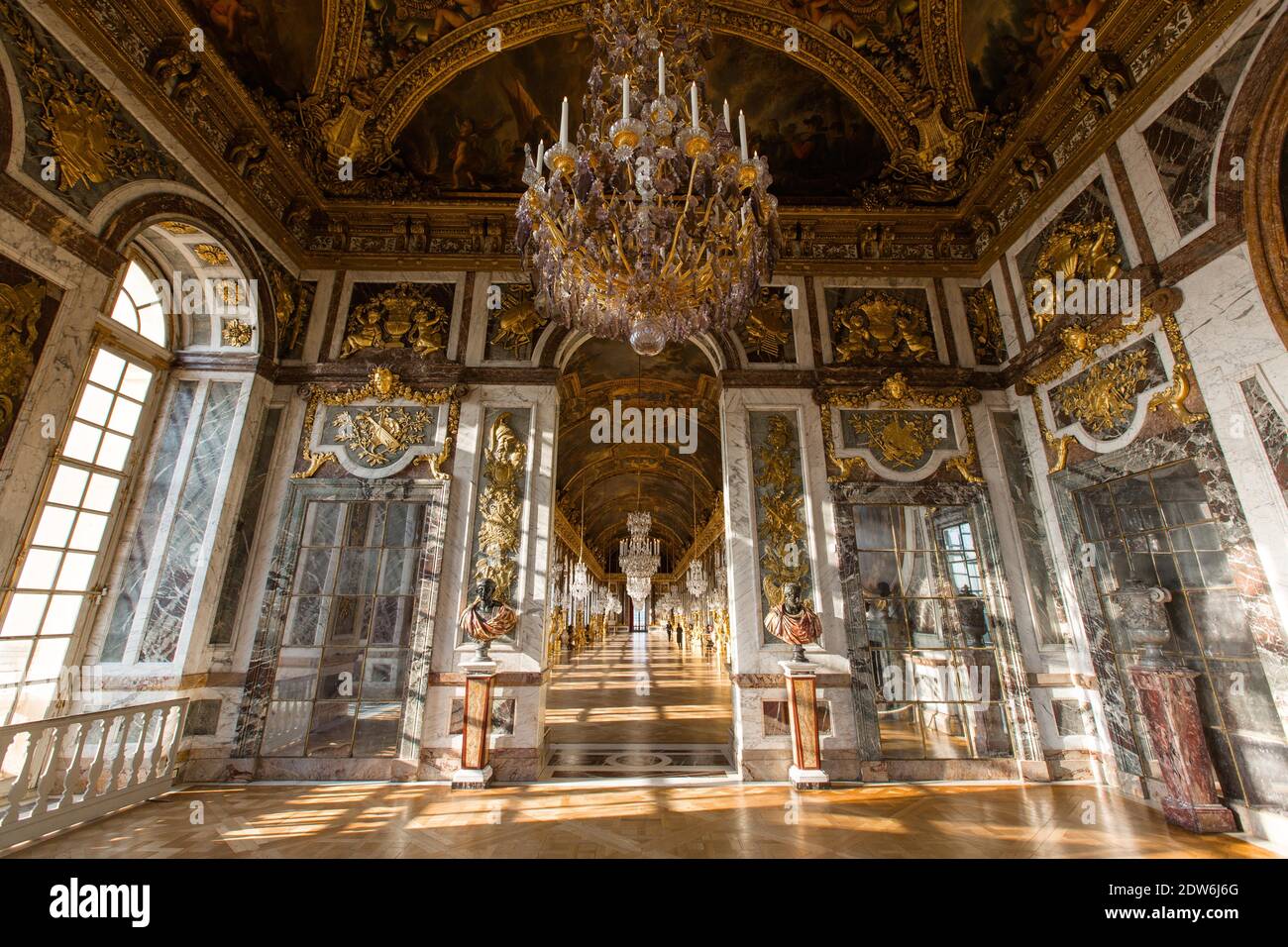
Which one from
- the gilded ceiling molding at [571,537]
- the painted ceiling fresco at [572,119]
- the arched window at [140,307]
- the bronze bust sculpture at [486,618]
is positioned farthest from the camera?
the gilded ceiling molding at [571,537]

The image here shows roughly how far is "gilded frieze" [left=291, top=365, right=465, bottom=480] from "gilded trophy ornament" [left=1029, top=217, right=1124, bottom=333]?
675 cm

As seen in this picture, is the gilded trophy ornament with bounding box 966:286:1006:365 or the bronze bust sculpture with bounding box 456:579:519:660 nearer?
the bronze bust sculpture with bounding box 456:579:519:660

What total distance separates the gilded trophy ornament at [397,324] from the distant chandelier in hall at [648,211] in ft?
9.19

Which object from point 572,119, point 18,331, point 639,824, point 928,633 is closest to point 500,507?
point 639,824

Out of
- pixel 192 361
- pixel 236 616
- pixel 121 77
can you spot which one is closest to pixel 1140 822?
pixel 236 616

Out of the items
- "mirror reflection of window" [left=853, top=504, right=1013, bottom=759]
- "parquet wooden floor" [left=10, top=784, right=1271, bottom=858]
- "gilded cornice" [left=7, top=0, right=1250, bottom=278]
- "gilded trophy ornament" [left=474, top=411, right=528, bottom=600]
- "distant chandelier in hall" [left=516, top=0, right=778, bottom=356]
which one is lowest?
"parquet wooden floor" [left=10, top=784, right=1271, bottom=858]

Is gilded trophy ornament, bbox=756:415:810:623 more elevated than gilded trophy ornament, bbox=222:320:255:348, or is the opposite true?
gilded trophy ornament, bbox=222:320:255:348

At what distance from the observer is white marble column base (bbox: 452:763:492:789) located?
496 centimetres

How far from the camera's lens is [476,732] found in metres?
5.05

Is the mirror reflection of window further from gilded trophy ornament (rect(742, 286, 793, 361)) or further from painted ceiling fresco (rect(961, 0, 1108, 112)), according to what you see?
painted ceiling fresco (rect(961, 0, 1108, 112))

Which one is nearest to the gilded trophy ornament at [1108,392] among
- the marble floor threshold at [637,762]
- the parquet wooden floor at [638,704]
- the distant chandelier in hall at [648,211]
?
the distant chandelier in hall at [648,211]

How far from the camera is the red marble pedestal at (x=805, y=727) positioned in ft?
16.4

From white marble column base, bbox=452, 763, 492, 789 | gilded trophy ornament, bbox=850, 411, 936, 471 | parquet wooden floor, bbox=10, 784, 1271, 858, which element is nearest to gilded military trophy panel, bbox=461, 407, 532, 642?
white marble column base, bbox=452, 763, 492, 789

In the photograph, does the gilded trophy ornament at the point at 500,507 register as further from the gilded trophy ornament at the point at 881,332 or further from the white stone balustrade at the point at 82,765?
the gilded trophy ornament at the point at 881,332
